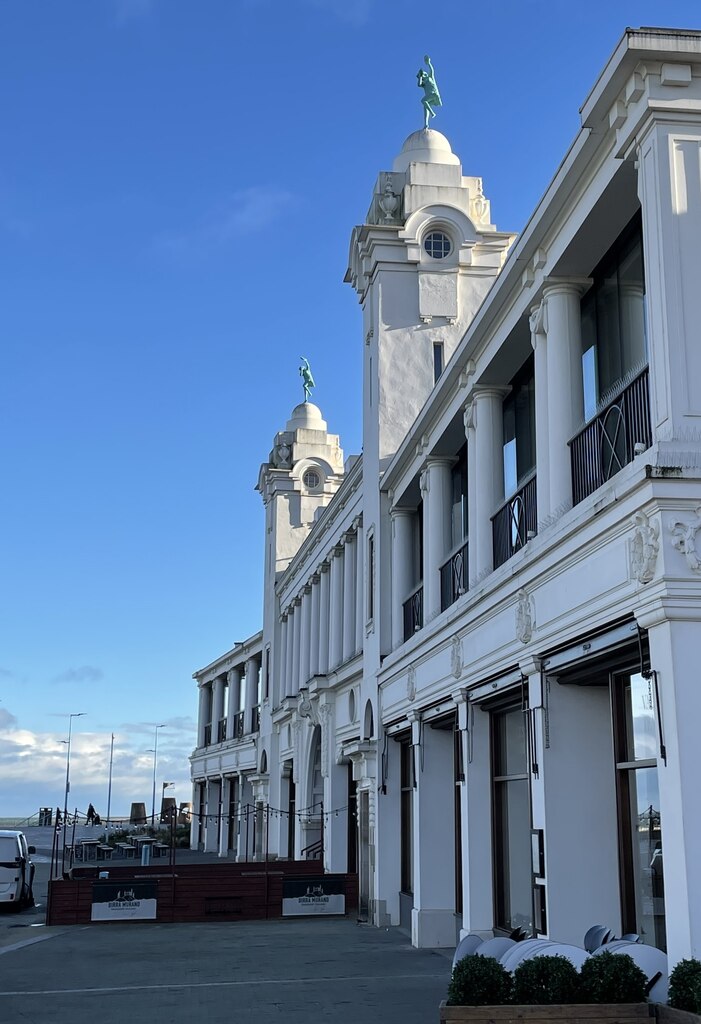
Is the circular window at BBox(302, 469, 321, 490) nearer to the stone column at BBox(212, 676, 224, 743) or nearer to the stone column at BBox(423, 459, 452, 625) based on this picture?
the stone column at BBox(212, 676, 224, 743)

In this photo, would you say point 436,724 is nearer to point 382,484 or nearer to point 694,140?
point 382,484

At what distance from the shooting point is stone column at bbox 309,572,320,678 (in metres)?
35.5

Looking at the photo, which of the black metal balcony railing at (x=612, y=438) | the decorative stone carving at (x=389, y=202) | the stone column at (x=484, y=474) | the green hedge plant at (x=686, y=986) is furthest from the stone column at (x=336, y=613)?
the green hedge plant at (x=686, y=986)

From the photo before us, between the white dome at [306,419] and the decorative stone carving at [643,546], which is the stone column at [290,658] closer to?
the white dome at [306,419]

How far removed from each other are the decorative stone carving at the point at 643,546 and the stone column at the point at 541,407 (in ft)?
10.6

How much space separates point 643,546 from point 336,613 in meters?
22.5

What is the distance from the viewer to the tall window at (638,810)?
11.3 m

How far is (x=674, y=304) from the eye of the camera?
402 inches

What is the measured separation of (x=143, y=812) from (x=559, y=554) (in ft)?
287

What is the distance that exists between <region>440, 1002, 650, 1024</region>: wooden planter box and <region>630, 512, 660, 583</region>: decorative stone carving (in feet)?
11.0

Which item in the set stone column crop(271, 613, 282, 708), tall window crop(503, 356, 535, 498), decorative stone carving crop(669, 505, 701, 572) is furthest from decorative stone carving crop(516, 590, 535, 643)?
stone column crop(271, 613, 282, 708)

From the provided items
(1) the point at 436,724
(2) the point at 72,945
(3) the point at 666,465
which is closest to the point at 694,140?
(3) the point at 666,465

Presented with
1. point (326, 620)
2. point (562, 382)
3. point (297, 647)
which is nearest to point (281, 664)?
point (297, 647)

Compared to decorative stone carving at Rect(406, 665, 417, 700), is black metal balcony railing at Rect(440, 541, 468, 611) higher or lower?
higher
